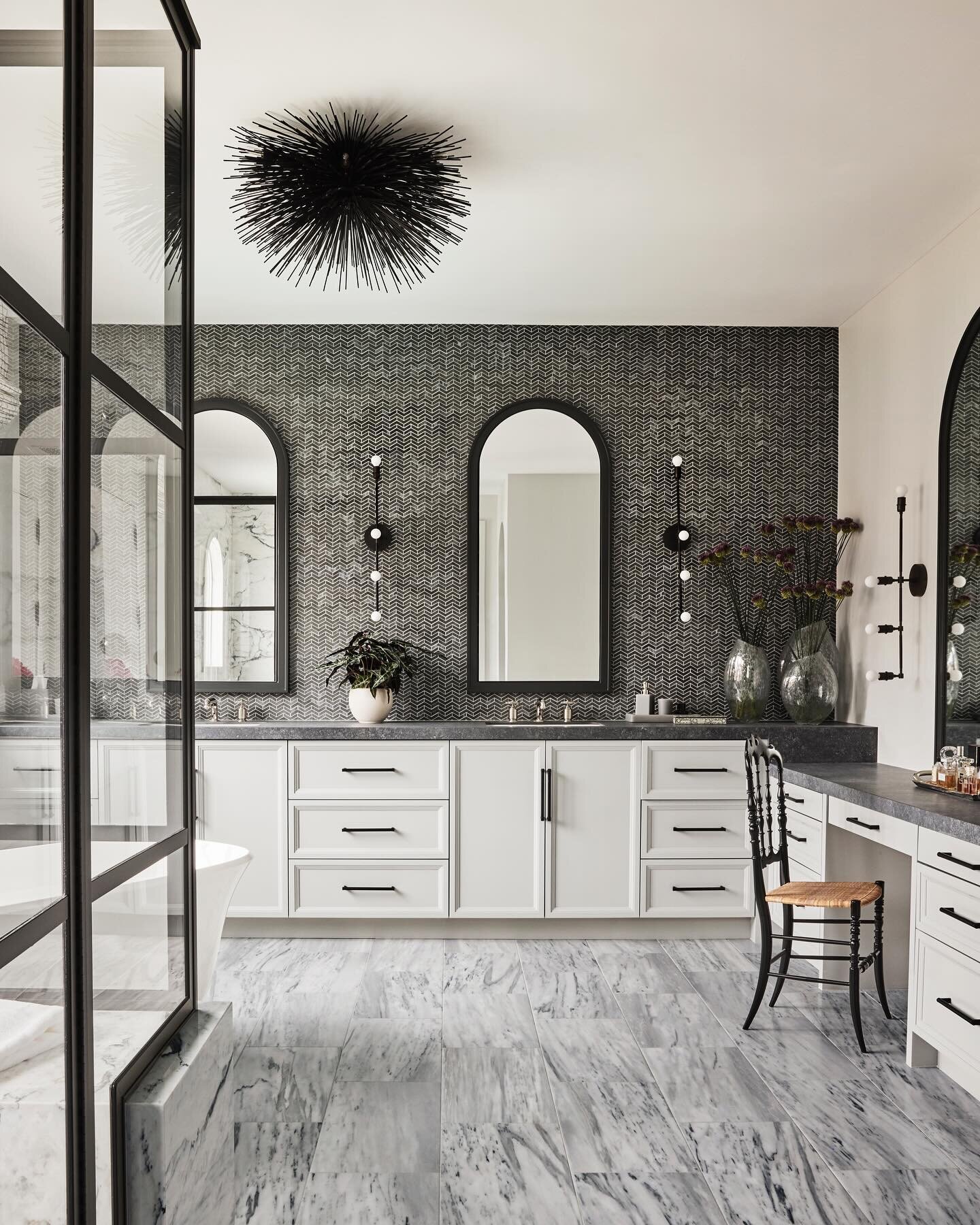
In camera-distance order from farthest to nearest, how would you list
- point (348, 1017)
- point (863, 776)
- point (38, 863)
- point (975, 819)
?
point (863, 776)
point (348, 1017)
point (975, 819)
point (38, 863)

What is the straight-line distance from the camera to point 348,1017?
346cm

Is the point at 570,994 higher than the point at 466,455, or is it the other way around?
the point at 466,455

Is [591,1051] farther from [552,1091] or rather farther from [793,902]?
[793,902]

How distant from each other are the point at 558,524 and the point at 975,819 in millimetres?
2563

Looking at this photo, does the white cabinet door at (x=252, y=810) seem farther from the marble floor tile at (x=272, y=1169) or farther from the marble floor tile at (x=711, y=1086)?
the marble floor tile at (x=711, y=1086)

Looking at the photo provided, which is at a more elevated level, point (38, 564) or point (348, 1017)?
point (38, 564)

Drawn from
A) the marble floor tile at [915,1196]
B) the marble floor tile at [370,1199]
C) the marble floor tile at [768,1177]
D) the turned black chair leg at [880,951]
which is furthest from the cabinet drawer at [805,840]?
the marble floor tile at [370,1199]

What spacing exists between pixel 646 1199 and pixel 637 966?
1773 millimetres

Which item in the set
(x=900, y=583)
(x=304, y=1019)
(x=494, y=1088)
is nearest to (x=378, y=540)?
(x=304, y=1019)

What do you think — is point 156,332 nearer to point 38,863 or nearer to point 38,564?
point 38,564

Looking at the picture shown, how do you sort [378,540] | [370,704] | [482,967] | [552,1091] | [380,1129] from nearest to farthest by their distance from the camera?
[380,1129], [552,1091], [482,967], [370,704], [378,540]

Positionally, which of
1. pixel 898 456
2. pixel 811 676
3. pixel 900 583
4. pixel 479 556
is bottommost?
pixel 811 676

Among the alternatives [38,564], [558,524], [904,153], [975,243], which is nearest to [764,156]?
[904,153]

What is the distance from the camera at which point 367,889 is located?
4379 mm
